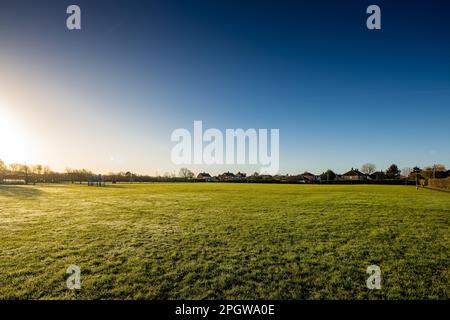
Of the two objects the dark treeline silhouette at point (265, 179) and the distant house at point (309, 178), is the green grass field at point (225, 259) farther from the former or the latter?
the distant house at point (309, 178)

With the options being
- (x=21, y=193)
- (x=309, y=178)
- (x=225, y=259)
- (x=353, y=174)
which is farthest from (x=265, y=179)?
(x=225, y=259)

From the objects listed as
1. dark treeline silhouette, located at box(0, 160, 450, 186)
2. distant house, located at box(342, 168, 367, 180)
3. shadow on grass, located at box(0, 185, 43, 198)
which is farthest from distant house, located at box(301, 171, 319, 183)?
shadow on grass, located at box(0, 185, 43, 198)

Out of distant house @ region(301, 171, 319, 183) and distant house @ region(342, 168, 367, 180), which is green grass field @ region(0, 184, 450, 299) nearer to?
distant house @ region(301, 171, 319, 183)

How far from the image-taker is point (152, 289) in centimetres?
455

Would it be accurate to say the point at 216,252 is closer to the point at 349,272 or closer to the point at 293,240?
the point at 293,240

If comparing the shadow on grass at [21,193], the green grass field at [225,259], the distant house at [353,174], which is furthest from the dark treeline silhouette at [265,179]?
the green grass field at [225,259]

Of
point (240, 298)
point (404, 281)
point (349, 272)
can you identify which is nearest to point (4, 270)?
point (240, 298)

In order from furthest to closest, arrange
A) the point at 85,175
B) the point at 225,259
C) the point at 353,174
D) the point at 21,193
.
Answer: the point at 353,174
the point at 85,175
the point at 21,193
the point at 225,259

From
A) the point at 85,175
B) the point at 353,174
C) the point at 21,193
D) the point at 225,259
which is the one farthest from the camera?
the point at 353,174

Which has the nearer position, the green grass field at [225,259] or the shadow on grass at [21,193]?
the green grass field at [225,259]

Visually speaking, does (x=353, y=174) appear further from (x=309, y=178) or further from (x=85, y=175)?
(x=85, y=175)

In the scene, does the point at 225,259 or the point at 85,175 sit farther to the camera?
the point at 85,175

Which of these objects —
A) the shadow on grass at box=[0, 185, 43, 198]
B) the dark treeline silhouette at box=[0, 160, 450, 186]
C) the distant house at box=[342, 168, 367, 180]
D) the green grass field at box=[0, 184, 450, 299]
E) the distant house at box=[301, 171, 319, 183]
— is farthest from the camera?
the distant house at box=[342, 168, 367, 180]

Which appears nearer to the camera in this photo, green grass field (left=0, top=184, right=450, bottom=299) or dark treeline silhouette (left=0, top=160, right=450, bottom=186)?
green grass field (left=0, top=184, right=450, bottom=299)
